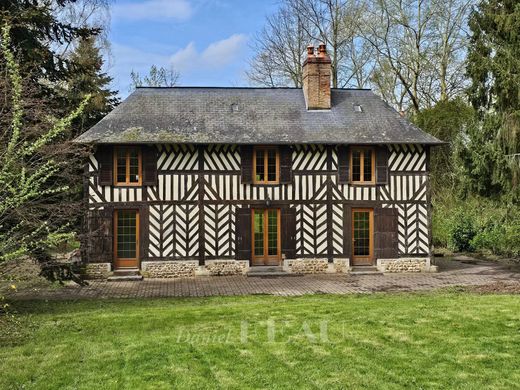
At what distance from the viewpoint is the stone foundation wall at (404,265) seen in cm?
1427

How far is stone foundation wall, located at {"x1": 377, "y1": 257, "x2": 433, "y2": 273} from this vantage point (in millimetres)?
14273

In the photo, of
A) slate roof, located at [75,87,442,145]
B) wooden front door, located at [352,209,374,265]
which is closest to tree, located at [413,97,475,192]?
slate roof, located at [75,87,442,145]

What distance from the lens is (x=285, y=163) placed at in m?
14.2

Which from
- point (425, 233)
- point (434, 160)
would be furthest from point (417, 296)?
point (434, 160)

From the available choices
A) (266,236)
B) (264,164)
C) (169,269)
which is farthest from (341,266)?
(169,269)

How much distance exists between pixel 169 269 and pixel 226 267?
1.54 m

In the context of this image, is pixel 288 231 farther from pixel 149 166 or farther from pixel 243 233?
pixel 149 166

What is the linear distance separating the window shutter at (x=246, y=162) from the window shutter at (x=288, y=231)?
1.33 metres

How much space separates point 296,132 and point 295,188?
1.58m

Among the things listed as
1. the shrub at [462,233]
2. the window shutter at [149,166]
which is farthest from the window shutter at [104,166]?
the shrub at [462,233]

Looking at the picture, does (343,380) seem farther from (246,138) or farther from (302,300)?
(246,138)

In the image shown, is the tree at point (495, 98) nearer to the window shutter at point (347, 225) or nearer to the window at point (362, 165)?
the window at point (362, 165)

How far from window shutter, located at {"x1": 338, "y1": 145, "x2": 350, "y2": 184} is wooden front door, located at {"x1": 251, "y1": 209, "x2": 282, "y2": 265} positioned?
6.64 ft

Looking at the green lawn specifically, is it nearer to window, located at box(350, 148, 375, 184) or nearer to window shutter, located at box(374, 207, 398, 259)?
window shutter, located at box(374, 207, 398, 259)
